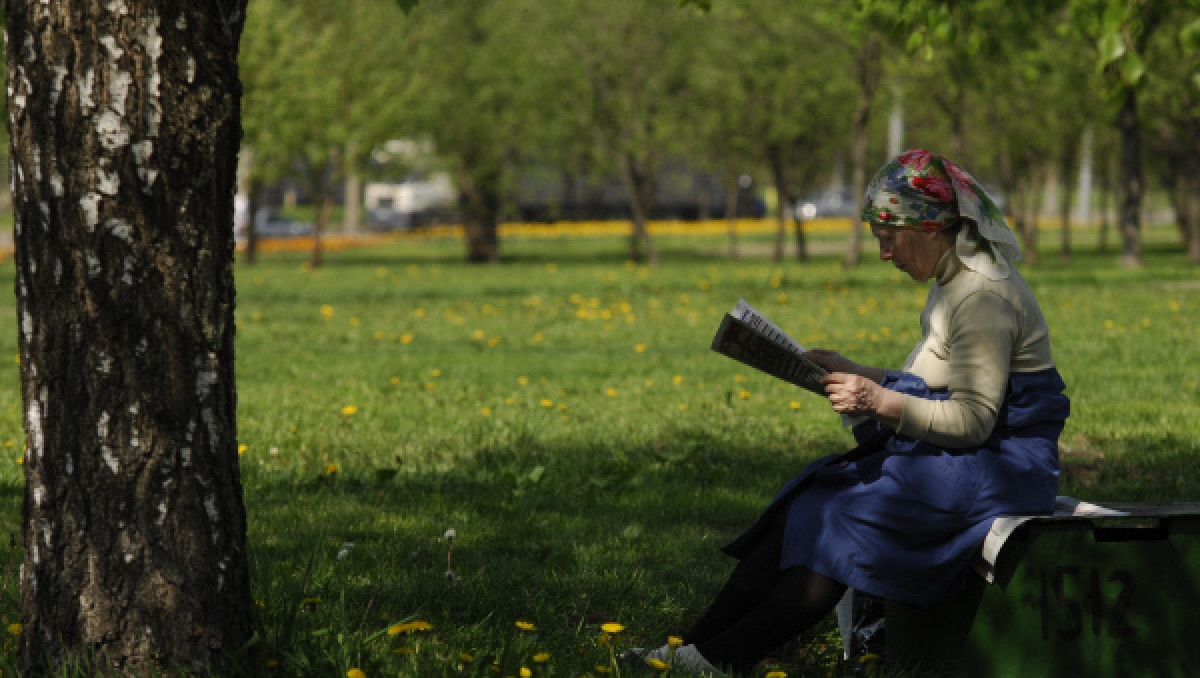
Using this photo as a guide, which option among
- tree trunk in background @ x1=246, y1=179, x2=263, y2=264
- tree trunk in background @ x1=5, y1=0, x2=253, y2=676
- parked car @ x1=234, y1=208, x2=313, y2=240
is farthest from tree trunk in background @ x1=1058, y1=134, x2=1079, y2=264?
parked car @ x1=234, y1=208, x2=313, y2=240

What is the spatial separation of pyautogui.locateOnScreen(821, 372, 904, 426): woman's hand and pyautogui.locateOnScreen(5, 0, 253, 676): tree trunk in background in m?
1.39

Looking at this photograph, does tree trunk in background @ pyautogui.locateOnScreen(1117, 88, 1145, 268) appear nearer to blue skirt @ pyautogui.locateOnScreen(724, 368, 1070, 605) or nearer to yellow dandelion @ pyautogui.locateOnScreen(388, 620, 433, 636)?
blue skirt @ pyautogui.locateOnScreen(724, 368, 1070, 605)

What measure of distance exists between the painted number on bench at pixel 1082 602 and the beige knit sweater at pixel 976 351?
1.19ft

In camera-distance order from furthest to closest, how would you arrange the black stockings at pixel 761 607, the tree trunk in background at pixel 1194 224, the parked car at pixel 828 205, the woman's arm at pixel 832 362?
the parked car at pixel 828 205 → the tree trunk in background at pixel 1194 224 → the woman's arm at pixel 832 362 → the black stockings at pixel 761 607

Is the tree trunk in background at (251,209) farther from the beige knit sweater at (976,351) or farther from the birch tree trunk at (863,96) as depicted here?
the beige knit sweater at (976,351)

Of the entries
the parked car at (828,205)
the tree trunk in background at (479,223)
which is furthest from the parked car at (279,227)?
the parked car at (828,205)

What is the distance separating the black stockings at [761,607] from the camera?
344cm

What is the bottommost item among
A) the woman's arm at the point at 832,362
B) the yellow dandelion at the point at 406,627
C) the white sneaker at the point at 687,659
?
the white sneaker at the point at 687,659

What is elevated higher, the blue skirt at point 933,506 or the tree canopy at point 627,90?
the tree canopy at point 627,90

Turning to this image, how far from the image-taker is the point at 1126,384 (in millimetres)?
8836

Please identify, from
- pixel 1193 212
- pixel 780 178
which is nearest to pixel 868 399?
pixel 1193 212

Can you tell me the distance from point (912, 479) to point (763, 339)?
47cm

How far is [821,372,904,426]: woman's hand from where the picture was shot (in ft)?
11.1

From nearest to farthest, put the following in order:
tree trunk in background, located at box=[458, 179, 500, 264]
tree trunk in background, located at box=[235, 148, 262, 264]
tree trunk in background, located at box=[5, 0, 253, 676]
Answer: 1. tree trunk in background, located at box=[5, 0, 253, 676]
2. tree trunk in background, located at box=[235, 148, 262, 264]
3. tree trunk in background, located at box=[458, 179, 500, 264]
